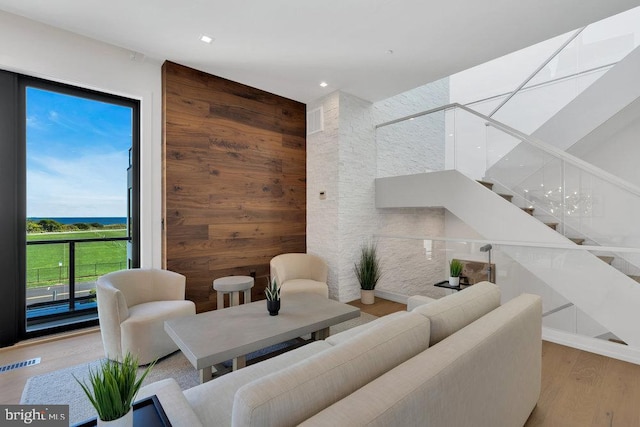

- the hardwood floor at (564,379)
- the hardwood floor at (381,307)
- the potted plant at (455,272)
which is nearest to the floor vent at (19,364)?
the hardwood floor at (564,379)

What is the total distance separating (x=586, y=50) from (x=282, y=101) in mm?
4405

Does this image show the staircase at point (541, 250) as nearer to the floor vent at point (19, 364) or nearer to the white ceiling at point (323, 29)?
the white ceiling at point (323, 29)

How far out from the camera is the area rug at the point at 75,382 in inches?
77.3

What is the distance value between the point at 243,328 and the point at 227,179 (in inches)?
89.7

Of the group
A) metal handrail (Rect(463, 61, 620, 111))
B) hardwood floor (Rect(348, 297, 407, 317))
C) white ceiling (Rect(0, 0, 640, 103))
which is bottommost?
hardwood floor (Rect(348, 297, 407, 317))

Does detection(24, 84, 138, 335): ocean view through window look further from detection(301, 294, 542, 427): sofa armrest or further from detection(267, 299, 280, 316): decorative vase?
detection(301, 294, 542, 427): sofa armrest

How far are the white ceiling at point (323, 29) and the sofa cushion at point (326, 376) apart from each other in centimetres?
253

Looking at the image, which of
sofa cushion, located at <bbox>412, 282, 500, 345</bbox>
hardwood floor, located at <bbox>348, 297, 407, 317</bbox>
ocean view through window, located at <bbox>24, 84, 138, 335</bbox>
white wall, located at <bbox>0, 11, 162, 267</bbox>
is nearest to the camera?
sofa cushion, located at <bbox>412, 282, 500, 345</bbox>

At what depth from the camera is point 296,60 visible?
338cm

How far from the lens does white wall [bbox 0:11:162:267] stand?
2773 mm

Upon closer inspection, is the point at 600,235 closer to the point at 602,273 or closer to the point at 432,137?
the point at 602,273

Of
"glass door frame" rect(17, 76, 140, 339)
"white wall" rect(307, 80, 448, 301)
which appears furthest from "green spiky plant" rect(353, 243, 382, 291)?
"glass door frame" rect(17, 76, 140, 339)

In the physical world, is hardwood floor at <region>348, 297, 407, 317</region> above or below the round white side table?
below

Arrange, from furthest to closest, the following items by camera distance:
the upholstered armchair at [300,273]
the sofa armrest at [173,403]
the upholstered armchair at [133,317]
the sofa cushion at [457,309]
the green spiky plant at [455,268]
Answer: the green spiky plant at [455,268], the upholstered armchair at [300,273], the upholstered armchair at [133,317], the sofa cushion at [457,309], the sofa armrest at [173,403]
